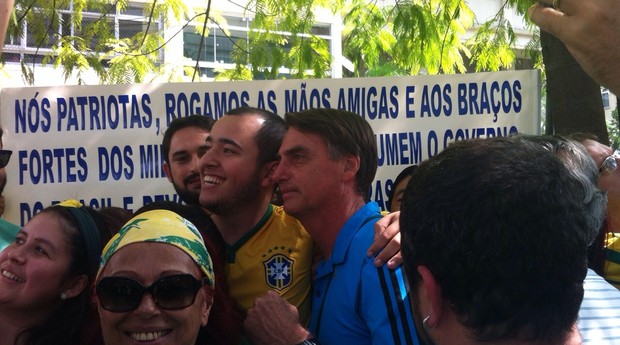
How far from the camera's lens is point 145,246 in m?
2.26

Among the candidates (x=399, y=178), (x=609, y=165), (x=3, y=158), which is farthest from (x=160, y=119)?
(x=609, y=165)

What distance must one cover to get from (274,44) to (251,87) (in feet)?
6.29

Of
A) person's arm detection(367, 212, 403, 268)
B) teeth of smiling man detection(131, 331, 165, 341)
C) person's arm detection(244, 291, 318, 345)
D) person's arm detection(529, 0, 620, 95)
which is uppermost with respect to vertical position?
person's arm detection(529, 0, 620, 95)

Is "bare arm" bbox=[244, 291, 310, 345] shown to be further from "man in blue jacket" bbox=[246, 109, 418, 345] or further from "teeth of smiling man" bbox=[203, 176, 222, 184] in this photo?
"teeth of smiling man" bbox=[203, 176, 222, 184]

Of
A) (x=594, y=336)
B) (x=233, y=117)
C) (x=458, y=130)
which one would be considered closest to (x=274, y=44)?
(x=458, y=130)

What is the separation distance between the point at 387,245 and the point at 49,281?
120 cm

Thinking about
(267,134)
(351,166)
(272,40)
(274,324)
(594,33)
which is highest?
(272,40)

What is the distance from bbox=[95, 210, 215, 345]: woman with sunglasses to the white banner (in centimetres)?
216

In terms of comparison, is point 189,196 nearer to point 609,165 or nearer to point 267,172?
point 267,172

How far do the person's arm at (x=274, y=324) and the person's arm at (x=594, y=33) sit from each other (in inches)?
59.0

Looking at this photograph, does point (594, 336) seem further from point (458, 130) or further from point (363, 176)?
point (458, 130)

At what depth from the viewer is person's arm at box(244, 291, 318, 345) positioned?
2.48m

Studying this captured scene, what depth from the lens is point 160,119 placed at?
447 centimetres

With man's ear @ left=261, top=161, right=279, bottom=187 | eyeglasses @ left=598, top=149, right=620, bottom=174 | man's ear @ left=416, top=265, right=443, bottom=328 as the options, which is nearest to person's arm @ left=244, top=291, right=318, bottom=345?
man's ear @ left=261, top=161, right=279, bottom=187
